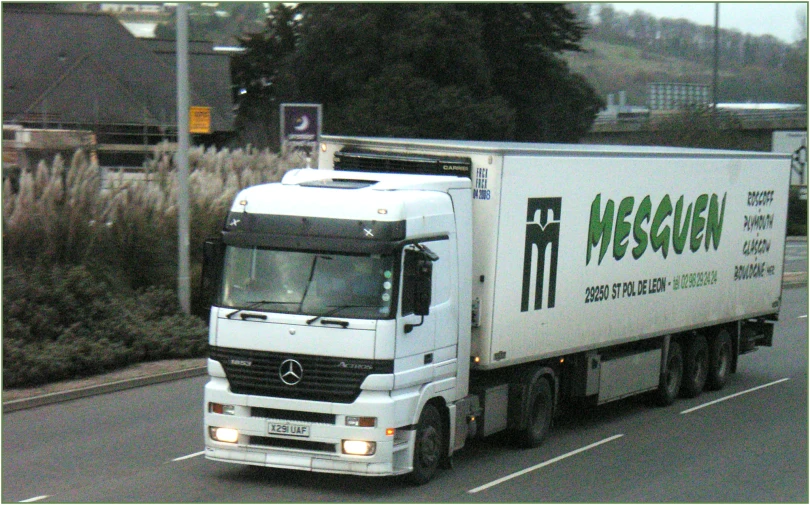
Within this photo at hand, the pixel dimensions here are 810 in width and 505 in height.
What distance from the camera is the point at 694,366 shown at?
16.8 metres

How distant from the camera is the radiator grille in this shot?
973 centimetres

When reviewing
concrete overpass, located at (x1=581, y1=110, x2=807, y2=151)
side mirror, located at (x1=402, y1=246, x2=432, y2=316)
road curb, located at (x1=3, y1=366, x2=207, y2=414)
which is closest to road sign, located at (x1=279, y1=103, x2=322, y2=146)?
road curb, located at (x1=3, y1=366, x2=207, y2=414)

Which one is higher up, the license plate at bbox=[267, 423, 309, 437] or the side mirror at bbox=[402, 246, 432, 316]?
the side mirror at bbox=[402, 246, 432, 316]

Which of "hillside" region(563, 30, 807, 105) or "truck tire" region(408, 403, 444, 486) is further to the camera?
"hillside" region(563, 30, 807, 105)

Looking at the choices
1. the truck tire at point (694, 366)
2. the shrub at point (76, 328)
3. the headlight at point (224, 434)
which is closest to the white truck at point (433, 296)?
the headlight at point (224, 434)

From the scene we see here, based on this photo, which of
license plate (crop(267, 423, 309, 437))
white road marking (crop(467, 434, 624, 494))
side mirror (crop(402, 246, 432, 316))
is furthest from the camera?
white road marking (crop(467, 434, 624, 494))

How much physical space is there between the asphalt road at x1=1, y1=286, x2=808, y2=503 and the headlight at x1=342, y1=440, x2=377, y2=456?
0.48 metres

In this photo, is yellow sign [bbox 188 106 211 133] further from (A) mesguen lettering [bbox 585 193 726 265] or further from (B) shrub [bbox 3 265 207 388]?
(A) mesguen lettering [bbox 585 193 726 265]

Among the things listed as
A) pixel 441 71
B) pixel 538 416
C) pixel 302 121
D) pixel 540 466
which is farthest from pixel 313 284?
pixel 441 71

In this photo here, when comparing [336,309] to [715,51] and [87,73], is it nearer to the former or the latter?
[715,51]

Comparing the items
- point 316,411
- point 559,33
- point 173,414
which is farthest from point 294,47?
point 316,411

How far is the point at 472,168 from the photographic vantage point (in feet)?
38.0

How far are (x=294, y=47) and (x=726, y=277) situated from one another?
161ft

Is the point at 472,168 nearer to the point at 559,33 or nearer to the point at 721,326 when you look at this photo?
the point at 721,326
